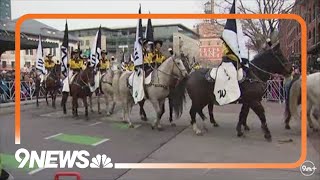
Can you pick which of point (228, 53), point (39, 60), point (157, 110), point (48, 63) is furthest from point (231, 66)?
point (157, 110)

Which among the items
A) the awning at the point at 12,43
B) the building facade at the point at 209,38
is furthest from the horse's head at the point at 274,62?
the awning at the point at 12,43

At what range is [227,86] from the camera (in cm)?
527

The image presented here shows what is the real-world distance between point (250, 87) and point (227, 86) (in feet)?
1.78

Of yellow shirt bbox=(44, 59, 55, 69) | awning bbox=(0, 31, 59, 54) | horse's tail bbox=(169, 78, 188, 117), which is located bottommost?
horse's tail bbox=(169, 78, 188, 117)

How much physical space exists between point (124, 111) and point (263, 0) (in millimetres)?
3795

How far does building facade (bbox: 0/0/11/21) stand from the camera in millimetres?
2972

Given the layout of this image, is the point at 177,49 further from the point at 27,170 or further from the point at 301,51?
the point at 27,170

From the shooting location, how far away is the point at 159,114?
23.8 feet

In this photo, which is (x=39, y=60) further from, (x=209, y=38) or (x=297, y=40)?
(x=297, y=40)

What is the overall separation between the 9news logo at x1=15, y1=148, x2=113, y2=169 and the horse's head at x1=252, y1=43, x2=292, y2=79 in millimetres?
1917

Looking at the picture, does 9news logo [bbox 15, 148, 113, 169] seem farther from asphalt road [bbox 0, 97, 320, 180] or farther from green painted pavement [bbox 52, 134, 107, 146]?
green painted pavement [bbox 52, 134, 107, 146]

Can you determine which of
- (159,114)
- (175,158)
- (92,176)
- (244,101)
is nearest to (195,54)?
(175,158)

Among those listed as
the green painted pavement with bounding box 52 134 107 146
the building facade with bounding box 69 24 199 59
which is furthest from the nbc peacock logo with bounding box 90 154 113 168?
the building facade with bounding box 69 24 199 59

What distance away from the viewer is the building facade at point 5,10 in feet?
9.75
